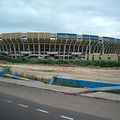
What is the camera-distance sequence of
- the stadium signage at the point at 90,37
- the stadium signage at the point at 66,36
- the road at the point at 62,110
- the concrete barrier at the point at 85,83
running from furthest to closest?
1. the stadium signage at the point at 90,37
2. the stadium signage at the point at 66,36
3. the concrete barrier at the point at 85,83
4. the road at the point at 62,110

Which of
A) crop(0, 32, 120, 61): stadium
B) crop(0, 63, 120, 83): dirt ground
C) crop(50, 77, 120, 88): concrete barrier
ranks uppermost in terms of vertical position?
crop(0, 32, 120, 61): stadium

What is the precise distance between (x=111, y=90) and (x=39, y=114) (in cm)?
676

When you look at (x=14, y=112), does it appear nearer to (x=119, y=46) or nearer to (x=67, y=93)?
(x=67, y=93)

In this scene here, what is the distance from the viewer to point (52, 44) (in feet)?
424

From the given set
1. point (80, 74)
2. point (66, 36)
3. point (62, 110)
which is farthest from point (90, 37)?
point (62, 110)

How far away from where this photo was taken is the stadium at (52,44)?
125 meters

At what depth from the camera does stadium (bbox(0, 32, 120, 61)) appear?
125 metres

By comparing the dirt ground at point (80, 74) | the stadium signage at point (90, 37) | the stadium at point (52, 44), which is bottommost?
the dirt ground at point (80, 74)

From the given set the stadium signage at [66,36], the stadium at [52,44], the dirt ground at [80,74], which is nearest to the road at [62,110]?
the dirt ground at [80,74]

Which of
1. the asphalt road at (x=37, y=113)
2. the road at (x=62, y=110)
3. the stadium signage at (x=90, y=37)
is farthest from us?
the stadium signage at (x=90, y=37)

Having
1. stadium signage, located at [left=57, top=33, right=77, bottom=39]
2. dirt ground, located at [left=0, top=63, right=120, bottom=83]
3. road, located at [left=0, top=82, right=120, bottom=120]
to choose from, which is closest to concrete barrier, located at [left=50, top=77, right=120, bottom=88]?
road, located at [left=0, top=82, right=120, bottom=120]

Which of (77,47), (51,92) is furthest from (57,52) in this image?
(51,92)

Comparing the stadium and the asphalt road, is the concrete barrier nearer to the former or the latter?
the asphalt road

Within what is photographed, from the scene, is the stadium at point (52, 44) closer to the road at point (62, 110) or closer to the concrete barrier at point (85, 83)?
the concrete barrier at point (85, 83)
